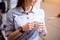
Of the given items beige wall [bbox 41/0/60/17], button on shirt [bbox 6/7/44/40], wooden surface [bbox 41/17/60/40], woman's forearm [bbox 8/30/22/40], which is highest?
button on shirt [bbox 6/7/44/40]

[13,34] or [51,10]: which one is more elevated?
[13,34]

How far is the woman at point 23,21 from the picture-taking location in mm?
953

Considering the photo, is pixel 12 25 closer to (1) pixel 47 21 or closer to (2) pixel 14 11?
(2) pixel 14 11

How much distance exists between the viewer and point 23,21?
1043 mm

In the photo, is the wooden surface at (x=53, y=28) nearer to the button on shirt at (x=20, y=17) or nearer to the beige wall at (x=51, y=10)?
the beige wall at (x=51, y=10)

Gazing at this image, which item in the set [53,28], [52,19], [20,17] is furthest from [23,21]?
[52,19]

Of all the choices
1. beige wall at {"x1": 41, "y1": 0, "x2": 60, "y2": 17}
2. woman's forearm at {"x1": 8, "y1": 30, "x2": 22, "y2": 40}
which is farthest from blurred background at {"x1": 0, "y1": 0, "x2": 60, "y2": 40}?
woman's forearm at {"x1": 8, "y1": 30, "x2": 22, "y2": 40}

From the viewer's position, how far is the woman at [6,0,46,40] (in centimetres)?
95

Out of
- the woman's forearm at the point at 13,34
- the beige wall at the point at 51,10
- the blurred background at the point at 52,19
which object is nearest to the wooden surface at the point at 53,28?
the blurred background at the point at 52,19

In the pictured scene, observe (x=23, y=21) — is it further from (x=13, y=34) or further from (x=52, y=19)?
(x=52, y=19)

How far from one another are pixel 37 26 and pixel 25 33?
105 mm

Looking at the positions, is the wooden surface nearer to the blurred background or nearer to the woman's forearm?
the blurred background

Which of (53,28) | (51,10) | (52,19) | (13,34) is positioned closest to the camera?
(13,34)

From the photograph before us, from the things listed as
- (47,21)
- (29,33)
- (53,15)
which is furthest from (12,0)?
(53,15)
